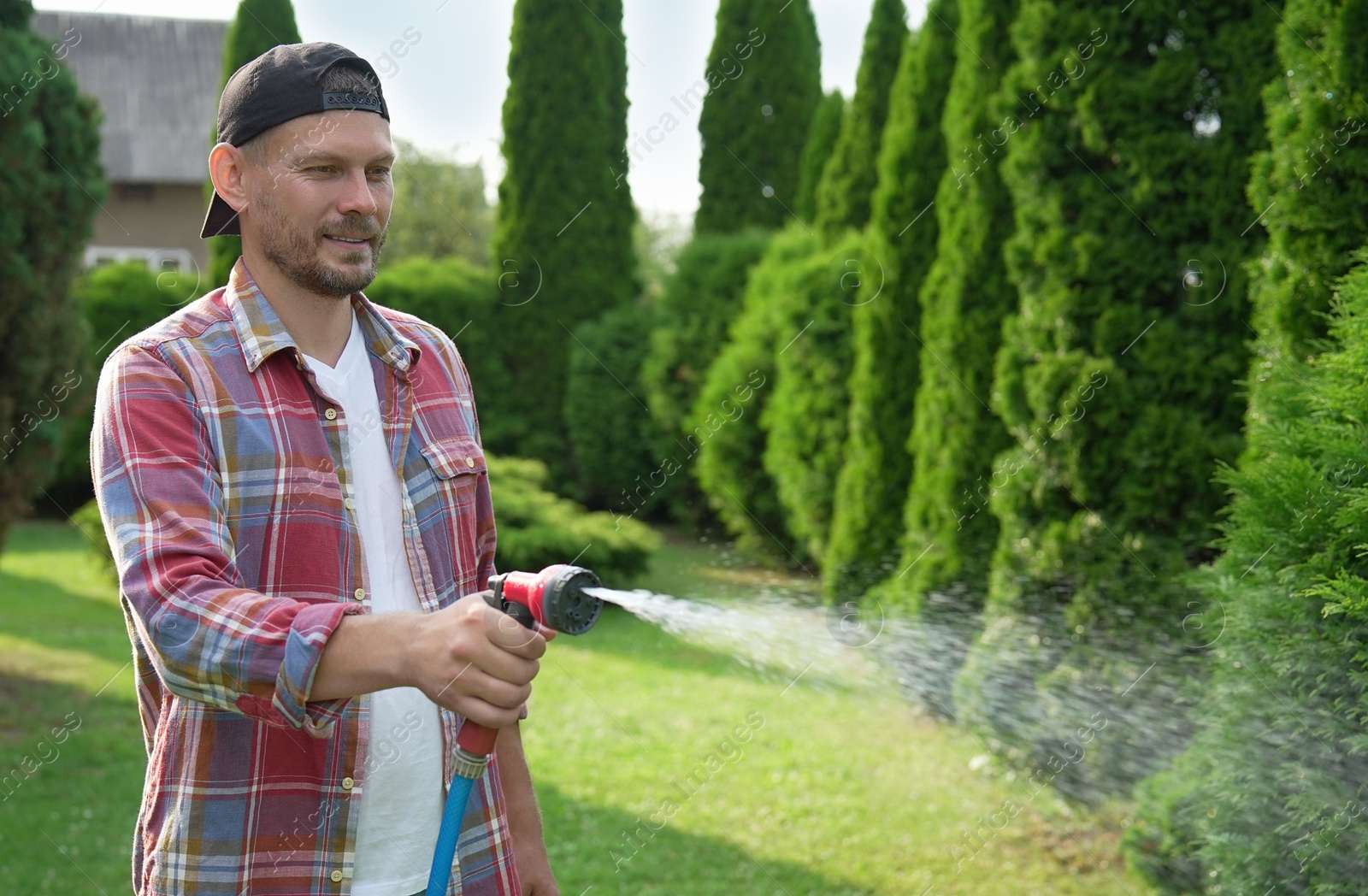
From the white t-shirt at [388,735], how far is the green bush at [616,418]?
1121cm

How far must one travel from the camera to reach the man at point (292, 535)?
1.50 m

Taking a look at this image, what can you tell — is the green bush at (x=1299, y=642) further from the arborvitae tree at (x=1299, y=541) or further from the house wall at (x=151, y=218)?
the house wall at (x=151, y=218)

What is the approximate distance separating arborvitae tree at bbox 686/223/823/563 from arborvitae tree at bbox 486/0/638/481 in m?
3.10

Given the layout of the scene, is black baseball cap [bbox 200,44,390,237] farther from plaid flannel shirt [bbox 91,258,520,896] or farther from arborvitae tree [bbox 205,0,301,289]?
arborvitae tree [bbox 205,0,301,289]

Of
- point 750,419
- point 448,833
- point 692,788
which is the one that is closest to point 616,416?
point 750,419

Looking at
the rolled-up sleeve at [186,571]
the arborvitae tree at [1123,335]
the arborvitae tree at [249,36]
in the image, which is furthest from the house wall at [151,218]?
the rolled-up sleeve at [186,571]

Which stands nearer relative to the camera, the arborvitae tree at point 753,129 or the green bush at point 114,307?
the green bush at point 114,307

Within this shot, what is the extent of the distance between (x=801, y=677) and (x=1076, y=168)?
367 cm

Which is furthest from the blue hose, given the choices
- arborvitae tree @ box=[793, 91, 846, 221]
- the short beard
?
arborvitae tree @ box=[793, 91, 846, 221]

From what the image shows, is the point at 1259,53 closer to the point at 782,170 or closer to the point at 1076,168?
the point at 1076,168

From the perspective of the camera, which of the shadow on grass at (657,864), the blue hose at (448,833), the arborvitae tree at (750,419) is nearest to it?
the blue hose at (448,833)

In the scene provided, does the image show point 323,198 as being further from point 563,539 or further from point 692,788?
point 563,539

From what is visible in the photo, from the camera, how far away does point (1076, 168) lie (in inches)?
200

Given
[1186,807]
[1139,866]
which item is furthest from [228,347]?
[1139,866]
